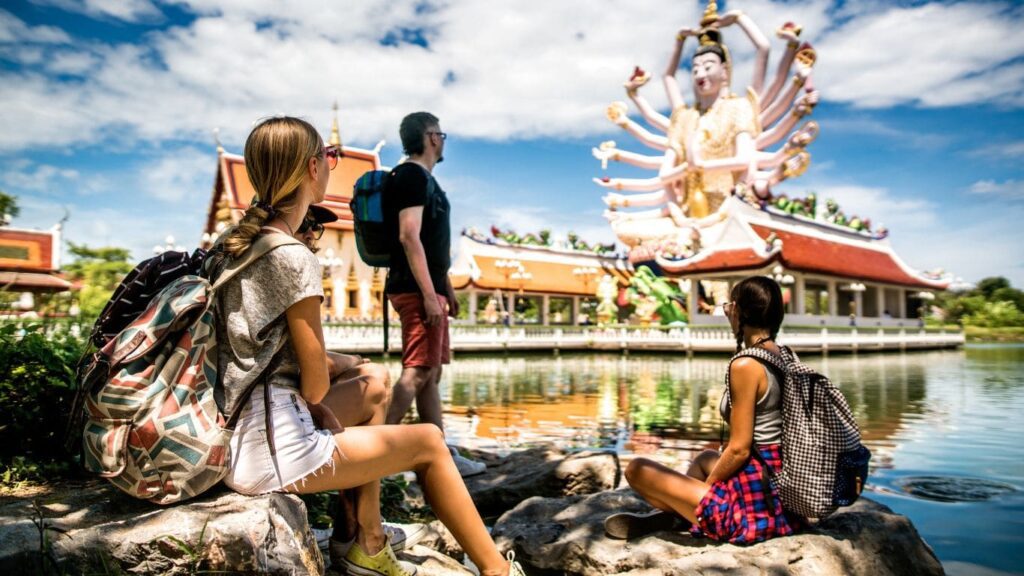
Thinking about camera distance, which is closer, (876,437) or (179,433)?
(179,433)

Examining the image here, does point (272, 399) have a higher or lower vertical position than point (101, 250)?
lower

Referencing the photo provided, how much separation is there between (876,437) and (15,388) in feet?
19.5

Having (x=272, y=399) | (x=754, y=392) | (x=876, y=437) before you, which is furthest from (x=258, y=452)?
(x=876, y=437)

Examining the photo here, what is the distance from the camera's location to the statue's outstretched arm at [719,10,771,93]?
2709cm

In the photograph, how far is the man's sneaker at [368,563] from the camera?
2.02 metres

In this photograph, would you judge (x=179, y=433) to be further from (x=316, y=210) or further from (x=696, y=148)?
(x=696, y=148)

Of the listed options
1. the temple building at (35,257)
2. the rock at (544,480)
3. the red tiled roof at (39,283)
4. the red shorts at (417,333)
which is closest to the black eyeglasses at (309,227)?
the red shorts at (417,333)

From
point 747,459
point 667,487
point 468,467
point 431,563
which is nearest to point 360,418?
point 431,563

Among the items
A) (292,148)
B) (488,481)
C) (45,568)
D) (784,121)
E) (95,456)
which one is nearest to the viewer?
(45,568)

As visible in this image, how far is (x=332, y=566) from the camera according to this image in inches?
83.5

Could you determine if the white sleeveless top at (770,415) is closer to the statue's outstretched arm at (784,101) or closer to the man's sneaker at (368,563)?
the man's sneaker at (368,563)

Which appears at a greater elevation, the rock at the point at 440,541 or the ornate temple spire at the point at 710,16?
the ornate temple spire at the point at 710,16

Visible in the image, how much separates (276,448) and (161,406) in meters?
0.29

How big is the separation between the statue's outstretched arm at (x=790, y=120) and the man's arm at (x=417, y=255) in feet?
83.8
